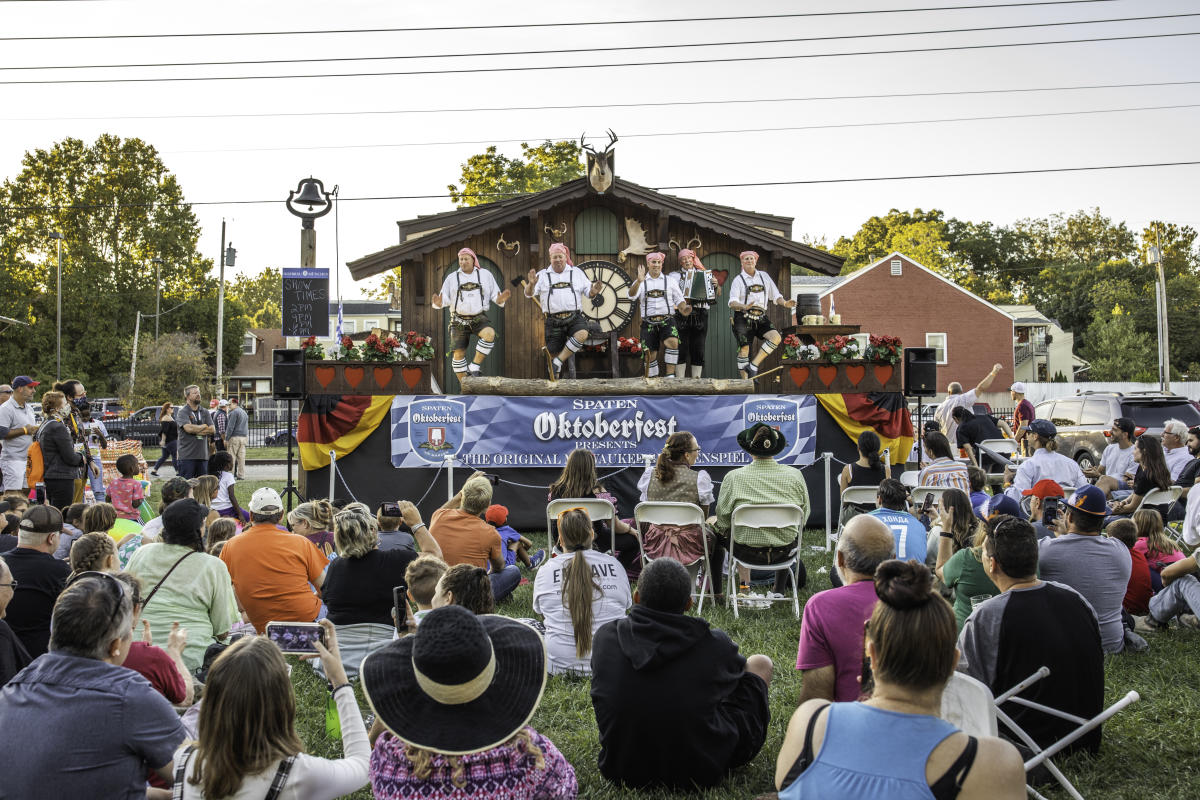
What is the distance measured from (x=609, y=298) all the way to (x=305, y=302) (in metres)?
5.11

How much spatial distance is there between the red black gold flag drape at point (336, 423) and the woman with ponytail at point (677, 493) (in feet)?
17.1

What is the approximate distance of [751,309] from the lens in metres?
14.0

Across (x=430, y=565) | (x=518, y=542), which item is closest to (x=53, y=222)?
(x=518, y=542)

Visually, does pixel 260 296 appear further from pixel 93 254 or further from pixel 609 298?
pixel 609 298

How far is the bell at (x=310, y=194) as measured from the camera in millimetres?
12945

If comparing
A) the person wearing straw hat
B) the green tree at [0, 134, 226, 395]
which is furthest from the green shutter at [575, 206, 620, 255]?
the green tree at [0, 134, 226, 395]

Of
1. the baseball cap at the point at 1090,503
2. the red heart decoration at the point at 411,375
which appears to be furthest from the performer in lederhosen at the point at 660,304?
the baseball cap at the point at 1090,503

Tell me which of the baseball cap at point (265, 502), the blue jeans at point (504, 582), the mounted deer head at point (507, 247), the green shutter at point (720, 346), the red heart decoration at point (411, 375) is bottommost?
the blue jeans at point (504, 582)

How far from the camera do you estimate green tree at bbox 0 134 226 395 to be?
141ft

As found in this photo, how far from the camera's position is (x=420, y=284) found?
15406 mm

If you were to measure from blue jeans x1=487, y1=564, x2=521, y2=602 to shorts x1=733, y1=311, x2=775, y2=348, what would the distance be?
7.37 metres

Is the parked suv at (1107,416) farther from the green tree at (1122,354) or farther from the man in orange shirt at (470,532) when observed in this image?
the green tree at (1122,354)

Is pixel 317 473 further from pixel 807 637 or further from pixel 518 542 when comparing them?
pixel 807 637

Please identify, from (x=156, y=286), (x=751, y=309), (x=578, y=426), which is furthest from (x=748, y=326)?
(x=156, y=286)
